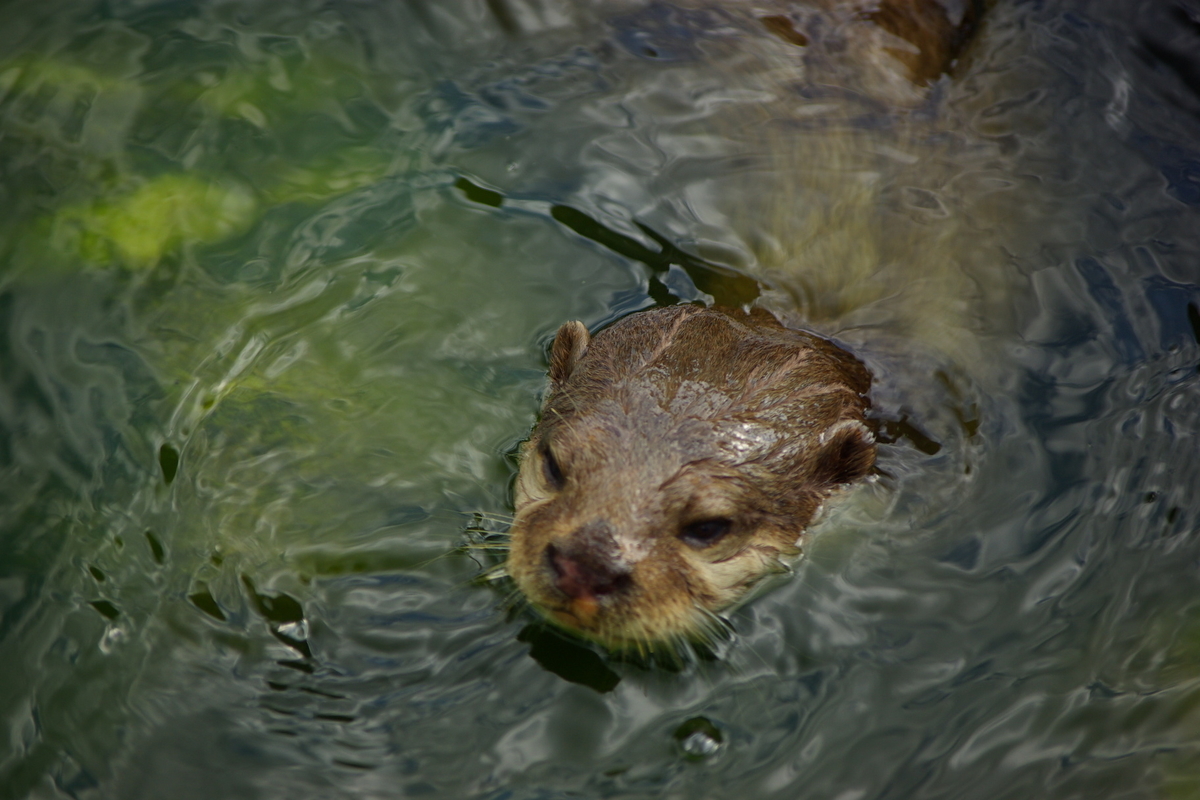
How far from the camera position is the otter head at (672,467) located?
2883 millimetres

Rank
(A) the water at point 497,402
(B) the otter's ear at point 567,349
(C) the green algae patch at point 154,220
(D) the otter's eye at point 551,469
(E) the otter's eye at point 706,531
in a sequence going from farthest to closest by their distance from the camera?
(C) the green algae patch at point 154,220 → (B) the otter's ear at point 567,349 → (D) the otter's eye at point 551,469 → (E) the otter's eye at point 706,531 → (A) the water at point 497,402

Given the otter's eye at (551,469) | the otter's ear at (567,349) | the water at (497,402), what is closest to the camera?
the water at (497,402)

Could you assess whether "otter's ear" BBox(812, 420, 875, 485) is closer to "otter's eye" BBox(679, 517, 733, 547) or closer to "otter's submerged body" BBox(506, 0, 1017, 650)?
"otter's submerged body" BBox(506, 0, 1017, 650)

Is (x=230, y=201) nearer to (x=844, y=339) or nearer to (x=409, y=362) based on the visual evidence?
(x=409, y=362)

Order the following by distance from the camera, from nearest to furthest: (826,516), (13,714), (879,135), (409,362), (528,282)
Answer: (13,714) → (826,516) → (409,362) → (528,282) → (879,135)

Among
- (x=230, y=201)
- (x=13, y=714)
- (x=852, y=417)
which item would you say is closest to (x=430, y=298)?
(x=230, y=201)

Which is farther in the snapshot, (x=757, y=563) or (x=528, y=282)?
(x=528, y=282)

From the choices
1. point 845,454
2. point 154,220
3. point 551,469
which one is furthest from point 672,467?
point 154,220

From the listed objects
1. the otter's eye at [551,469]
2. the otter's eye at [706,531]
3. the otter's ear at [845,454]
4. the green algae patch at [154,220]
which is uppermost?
the otter's ear at [845,454]

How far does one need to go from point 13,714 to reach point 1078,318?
3.87 metres

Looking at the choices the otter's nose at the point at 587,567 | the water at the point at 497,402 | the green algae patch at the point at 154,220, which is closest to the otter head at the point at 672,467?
the otter's nose at the point at 587,567

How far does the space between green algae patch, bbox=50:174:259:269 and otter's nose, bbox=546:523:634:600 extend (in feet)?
7.23

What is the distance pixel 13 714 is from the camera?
2846 mm

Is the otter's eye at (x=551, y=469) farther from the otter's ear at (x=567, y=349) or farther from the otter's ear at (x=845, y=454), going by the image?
the otter's ear at (x=845, y=454)
